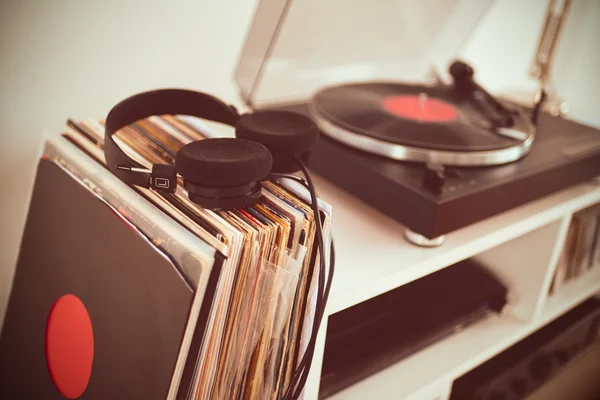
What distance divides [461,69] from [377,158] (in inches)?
13.4

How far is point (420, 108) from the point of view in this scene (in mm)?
899

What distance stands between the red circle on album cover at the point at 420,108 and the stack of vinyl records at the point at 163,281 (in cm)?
38

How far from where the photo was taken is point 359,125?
2.63 feet

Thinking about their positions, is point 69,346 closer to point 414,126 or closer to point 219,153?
point 219,153

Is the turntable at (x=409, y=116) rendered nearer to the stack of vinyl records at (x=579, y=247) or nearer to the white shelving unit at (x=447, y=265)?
the white shelving unit at (x=447, y=265)

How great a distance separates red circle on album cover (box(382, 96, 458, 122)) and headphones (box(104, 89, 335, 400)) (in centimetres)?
33

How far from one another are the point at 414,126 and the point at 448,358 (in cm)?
40

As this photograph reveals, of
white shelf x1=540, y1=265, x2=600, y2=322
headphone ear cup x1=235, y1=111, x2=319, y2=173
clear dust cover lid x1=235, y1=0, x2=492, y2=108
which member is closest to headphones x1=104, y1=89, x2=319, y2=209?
headphone ear cup x1=235, y1=111, x2=319, y2=173

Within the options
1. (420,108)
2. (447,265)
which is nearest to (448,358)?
(447,265)

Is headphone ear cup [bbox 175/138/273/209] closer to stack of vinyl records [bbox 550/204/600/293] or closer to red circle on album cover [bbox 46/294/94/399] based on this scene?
red circle on album cover [bbox 46/294/94/399]

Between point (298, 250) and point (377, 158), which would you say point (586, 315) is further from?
point (298, 250)

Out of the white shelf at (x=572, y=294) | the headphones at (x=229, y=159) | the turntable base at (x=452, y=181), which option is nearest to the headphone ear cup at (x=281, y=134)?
the headphones at (x=229, y=159)

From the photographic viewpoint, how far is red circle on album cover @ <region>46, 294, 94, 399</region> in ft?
2.02

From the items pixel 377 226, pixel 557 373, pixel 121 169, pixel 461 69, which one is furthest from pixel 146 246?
pixel 557 373
